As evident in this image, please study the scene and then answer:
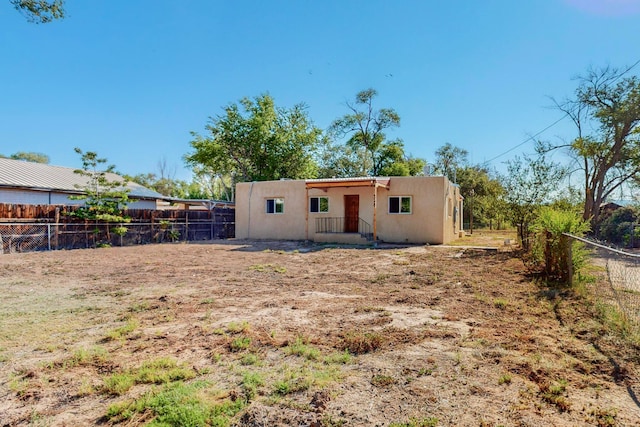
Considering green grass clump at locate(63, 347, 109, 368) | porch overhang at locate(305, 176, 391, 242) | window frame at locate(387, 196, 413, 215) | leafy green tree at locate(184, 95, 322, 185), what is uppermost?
leafy green tree at locate(184, 95, 322, 185)

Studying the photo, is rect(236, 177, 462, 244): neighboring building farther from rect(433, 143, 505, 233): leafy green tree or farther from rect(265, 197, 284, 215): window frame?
rect(433, 143, 505, 233): leafy green tree

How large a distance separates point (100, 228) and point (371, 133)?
933 inches

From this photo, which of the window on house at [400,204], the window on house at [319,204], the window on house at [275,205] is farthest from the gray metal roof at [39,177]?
the window on house at [400,204]

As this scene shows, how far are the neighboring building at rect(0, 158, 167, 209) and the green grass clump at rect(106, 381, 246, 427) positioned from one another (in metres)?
16.8

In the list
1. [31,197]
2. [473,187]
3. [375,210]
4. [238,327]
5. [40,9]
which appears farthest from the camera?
[473,187]

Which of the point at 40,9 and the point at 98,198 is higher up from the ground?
the point at 40,9

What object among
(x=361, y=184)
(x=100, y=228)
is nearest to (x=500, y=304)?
(x=361, y=184)

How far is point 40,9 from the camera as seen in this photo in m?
5.24

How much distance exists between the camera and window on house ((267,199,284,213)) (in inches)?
758

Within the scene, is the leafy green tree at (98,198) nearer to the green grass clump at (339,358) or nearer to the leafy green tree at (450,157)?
the green grass clump at (339,358)

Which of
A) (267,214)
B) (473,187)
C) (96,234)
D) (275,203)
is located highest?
(473,187)

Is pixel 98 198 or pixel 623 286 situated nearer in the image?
pixel 623 286

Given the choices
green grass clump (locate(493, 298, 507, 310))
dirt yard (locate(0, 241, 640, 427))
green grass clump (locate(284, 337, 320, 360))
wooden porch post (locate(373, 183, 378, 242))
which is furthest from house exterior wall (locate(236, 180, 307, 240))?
green grass clump (locate(284, 337, 320, 360))

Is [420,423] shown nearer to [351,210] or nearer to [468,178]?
[351,210]
